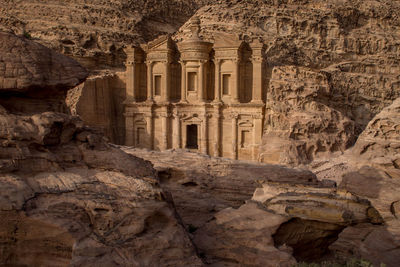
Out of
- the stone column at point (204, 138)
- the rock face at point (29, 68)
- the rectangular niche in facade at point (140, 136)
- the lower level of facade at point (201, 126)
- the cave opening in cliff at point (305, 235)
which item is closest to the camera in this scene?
the rock face at point (29, 68)

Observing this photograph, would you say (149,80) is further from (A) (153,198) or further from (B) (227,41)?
(A) (153,198)

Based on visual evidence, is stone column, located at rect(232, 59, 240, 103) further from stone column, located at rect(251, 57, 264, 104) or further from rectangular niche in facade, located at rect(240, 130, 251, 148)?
rectangular niche in facade, located at rect(240, 130, 251, 148)

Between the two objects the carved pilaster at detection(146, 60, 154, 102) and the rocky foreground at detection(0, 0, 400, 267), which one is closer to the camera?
the rocky foreground at detection(0, 0, 400, 267)

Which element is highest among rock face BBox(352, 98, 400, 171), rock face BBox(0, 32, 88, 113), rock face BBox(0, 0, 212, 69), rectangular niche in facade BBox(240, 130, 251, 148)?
rock face BBox(0, 0, 212, 69)

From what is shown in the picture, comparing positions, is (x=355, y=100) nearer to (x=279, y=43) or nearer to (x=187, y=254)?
(x=279, y=43)

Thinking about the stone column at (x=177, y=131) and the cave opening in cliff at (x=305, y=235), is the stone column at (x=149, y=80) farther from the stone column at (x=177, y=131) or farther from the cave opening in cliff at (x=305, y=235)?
the cave opening in cliff at (x=305, y=235)

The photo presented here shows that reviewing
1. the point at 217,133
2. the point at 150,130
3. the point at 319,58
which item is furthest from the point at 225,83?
the point at 319,58

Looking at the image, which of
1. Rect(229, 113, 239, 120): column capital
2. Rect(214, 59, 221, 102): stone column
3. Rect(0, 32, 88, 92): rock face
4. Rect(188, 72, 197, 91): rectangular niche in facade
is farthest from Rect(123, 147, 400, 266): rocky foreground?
Rect(188, 72, 197, 91): rectangular niche in facade

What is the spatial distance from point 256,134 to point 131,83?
9537mm

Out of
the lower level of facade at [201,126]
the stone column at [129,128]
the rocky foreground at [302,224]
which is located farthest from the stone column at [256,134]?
the rocky foreground at [302,224]

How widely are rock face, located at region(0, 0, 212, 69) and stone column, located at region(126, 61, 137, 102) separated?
639cm

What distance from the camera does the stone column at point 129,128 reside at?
25.4 m

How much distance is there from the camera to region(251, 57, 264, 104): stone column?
75.7ft

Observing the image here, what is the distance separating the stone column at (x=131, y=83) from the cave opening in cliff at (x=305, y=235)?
18.6 m
